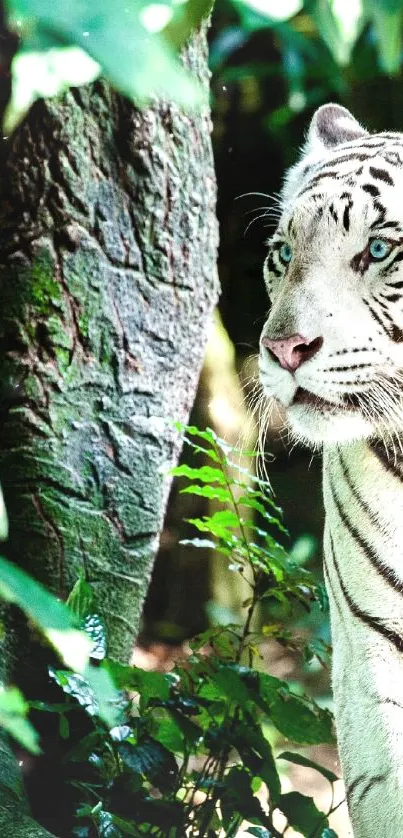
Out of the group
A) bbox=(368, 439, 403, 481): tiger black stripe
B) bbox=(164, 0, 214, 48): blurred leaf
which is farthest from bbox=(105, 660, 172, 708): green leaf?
bbox=(164, 0, 214, 48): blurred leaf

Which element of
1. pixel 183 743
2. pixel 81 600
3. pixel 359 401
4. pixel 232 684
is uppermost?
pixel 359 401

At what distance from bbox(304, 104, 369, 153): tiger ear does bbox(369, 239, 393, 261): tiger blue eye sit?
1.55 feet

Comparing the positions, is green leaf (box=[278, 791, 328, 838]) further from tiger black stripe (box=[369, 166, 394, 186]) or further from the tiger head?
tiger black stripe (box=[369, 166, 394, 186])

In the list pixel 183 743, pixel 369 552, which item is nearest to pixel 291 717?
pixel 183 743

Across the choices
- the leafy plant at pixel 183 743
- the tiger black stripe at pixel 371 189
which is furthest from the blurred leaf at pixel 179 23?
the leafy plant at pixel 183 743

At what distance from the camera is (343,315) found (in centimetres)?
144

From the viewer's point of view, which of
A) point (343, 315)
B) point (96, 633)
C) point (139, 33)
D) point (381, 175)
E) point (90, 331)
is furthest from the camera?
point (90, 331)

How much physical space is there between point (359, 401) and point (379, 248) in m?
0.24

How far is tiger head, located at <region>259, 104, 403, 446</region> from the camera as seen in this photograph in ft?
4.72

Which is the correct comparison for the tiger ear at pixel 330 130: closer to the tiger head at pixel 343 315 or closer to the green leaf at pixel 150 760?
the tiger head at pixel 343 315

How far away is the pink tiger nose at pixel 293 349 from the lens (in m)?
1.44

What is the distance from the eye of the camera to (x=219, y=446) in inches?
79.8

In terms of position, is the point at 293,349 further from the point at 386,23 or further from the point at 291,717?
the point at 386,23

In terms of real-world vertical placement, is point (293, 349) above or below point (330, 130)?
below
